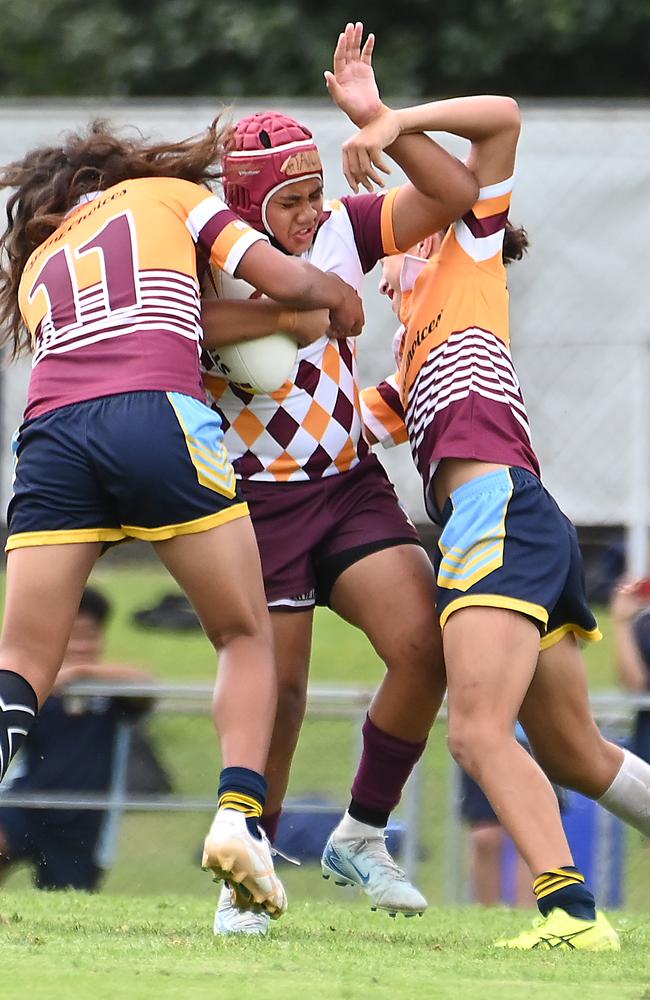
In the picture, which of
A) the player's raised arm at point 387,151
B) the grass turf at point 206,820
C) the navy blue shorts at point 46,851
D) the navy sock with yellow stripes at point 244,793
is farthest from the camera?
the grass turf at point 206,820

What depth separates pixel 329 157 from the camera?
790 cm

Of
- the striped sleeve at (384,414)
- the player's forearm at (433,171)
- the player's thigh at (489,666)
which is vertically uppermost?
the player's forearm at (433,171)

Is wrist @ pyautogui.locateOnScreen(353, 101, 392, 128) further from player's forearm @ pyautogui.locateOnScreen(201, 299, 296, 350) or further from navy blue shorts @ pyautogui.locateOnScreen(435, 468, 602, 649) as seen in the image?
navy blue shorts @ pyautogui.locateOnScreen(435, 468, 602, 649)

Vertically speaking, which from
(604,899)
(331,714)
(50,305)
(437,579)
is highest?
(50,305)

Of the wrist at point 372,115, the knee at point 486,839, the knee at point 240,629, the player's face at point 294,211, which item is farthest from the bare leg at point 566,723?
the knee at point 486,839

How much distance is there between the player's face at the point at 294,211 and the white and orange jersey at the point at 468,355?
12.9 inches

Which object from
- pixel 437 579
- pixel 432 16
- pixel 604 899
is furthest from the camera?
pixel 432 16

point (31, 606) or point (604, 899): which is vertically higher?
point (31, 606)

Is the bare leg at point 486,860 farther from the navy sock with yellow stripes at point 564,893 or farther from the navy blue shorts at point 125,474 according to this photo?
the navy blue shorts at point 125,474

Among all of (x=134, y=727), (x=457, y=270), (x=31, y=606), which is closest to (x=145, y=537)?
(x=31, y=606)

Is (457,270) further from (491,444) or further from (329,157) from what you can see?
(329,157)

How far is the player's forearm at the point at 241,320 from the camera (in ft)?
13.7

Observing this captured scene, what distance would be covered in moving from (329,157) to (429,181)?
12.7 ft

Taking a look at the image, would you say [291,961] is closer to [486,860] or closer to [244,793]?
[244,793]
